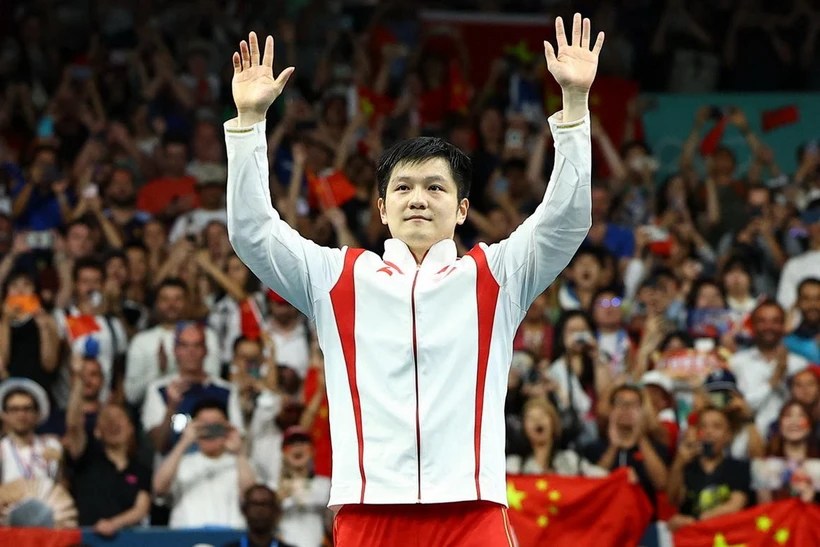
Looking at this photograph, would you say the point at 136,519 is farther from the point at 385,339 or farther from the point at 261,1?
the point at 261,1

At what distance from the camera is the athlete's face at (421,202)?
488 centimetres

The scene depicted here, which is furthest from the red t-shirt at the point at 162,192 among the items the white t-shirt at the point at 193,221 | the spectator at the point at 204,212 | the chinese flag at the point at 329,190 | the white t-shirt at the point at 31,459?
the white t-shirt at the point at 31,459

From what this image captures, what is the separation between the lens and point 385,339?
15.6 feet

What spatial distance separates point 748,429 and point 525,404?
1326 mm

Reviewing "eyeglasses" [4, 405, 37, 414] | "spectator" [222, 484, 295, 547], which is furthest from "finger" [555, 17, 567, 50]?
"eyeglasses" [4, 405, 37, 414]

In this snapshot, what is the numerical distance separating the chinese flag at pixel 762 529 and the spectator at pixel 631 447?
0.39 metres

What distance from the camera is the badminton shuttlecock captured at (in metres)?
9.10

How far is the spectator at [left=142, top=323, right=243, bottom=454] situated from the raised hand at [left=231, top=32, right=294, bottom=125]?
5.01 meters

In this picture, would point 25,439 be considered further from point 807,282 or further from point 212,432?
point 807,282

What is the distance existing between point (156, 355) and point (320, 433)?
51.6 inches

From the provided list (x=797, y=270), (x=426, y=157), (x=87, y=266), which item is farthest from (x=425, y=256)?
(x=797, y=270)

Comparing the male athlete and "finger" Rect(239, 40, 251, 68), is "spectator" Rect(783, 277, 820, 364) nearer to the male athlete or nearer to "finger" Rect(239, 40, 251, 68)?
the male athlete

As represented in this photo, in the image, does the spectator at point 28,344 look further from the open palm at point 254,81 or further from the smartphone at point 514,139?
the open palm at point 254,81

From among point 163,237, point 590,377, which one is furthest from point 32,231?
point 590,377
